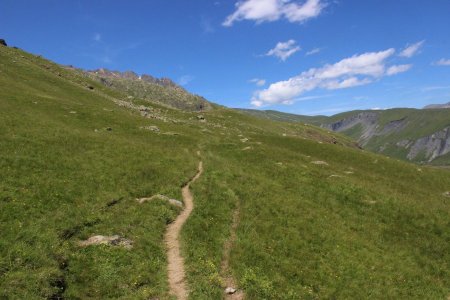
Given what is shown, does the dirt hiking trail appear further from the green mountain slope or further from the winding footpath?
the winding footpath

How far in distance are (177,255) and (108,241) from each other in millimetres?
4483

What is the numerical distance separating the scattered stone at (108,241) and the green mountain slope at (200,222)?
42 cm

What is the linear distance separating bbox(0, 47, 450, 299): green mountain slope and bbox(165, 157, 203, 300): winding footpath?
1.62 ft

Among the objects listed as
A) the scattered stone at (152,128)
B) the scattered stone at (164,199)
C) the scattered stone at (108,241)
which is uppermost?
the scattered stone at (152,128)

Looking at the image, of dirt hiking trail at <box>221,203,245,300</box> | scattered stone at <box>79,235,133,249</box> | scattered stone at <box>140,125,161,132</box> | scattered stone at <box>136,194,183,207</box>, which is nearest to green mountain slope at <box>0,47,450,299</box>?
dirt hiking trail at <box>221,203,245,300</box>

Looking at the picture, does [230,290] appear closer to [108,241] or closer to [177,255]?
[177,255]

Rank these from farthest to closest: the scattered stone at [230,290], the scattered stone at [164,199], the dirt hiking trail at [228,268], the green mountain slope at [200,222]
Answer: the scattered stone at [164,199] < the scattered stone at [230,290] < the dirt hiking trail at [228,268] < the green mountain slope at [200,222]

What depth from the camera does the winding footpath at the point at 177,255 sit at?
66.8 ft

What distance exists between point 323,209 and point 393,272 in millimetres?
9906

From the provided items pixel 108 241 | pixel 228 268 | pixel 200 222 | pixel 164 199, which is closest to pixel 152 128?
pixel 164 199

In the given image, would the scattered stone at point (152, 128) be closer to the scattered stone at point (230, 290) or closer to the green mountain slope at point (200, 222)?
the green mountain slope at point (200, 222)

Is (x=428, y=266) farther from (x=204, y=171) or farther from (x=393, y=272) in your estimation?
(x=204, y=171)

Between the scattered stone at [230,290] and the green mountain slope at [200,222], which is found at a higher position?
the green mountain slope at [200,222]

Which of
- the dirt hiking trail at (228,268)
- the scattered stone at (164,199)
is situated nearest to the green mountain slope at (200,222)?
the dirt hiking trail at (228,268)
